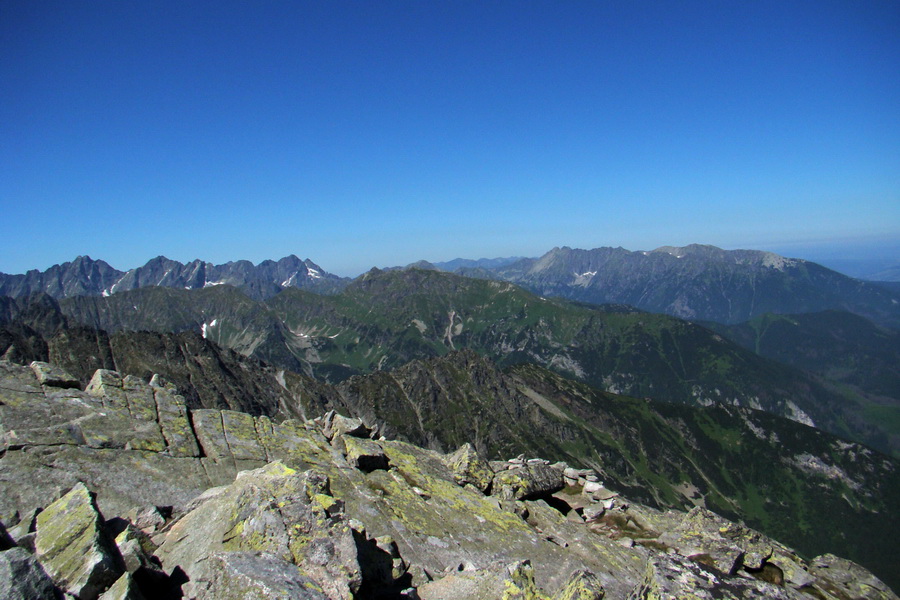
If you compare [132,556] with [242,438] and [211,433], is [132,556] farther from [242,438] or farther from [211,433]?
[242,438]

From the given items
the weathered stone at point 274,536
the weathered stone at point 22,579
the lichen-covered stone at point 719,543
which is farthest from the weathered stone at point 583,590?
the lichen-covered stone at point 719,543

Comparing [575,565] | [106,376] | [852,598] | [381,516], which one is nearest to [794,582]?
[852,598]

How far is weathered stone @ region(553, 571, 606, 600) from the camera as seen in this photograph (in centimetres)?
1222

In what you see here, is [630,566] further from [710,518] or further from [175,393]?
[175,393]

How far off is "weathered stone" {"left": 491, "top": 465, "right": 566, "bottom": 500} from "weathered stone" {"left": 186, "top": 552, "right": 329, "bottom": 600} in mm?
17916

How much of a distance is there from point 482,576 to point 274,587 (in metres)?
7.22

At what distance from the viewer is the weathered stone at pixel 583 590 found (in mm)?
12219

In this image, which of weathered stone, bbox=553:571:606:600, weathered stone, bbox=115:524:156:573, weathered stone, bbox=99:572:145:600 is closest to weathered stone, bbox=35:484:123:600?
weathered stone, bbox=115:524:156:573

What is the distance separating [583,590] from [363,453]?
1364 centimetres

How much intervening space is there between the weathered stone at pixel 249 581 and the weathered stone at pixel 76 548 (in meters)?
1.82

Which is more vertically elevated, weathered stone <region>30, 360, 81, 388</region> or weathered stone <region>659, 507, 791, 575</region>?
weathered stone <region>30, 360, 81, 388</region>

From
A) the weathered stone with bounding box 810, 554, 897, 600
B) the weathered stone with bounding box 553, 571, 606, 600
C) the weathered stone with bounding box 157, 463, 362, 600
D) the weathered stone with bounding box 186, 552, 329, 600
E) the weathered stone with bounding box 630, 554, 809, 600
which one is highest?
the weathered stone with bounding box 186, 552, 329, 600

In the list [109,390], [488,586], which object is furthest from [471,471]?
[109,390]

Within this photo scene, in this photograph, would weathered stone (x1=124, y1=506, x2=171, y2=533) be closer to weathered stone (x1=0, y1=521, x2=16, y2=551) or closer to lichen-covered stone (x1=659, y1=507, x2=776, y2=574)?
weathered stone (x1=0, y1=521, x2=16, y2=551)
